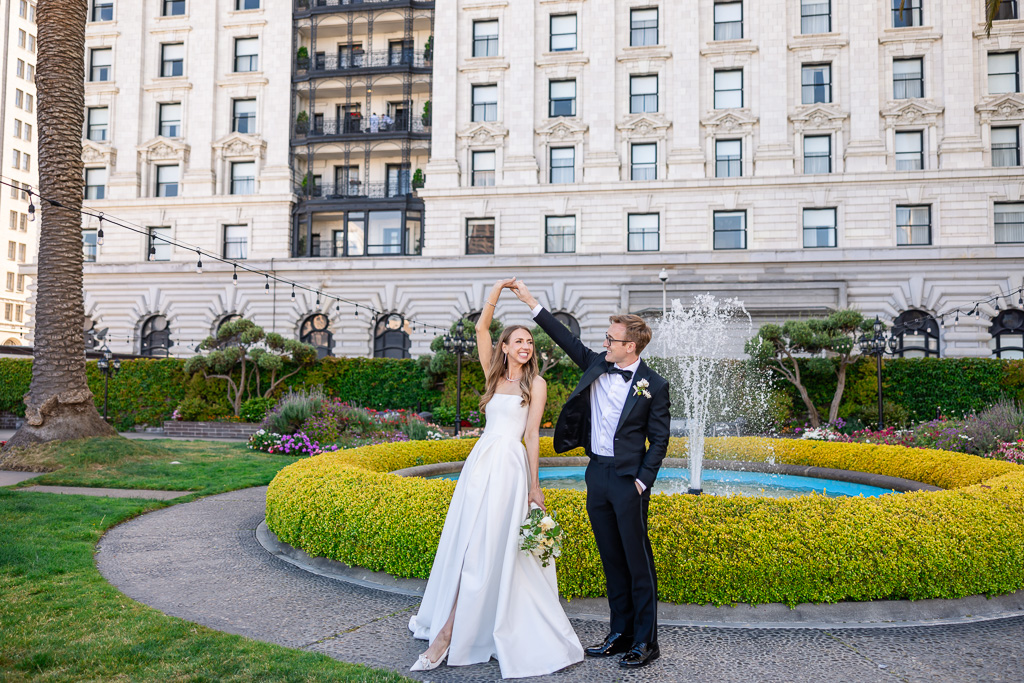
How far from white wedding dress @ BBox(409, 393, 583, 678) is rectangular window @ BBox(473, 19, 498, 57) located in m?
33.1

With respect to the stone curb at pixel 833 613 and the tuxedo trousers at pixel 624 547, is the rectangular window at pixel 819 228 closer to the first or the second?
the stone curb at pixel 833 613

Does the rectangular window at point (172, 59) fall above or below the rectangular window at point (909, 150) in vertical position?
above

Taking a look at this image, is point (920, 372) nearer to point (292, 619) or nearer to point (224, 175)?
point (292, 619)

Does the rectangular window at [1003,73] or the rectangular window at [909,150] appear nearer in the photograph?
the rectangular window at [1003,73]

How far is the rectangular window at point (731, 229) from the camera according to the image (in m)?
30.9

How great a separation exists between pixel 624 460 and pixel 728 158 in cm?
3004

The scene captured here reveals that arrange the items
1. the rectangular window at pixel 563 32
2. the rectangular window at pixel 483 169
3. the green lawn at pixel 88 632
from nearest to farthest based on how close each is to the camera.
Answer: the green lawn at pixel 88 632 < the rectangular window at pixel 563 32 < the rectangular window at pixel 483 169

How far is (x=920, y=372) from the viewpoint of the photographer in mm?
22078

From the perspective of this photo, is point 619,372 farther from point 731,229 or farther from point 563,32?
point 563,32

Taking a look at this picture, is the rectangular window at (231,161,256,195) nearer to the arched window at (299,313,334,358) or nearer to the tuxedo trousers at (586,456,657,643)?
the arched window at (299,313,334,358)

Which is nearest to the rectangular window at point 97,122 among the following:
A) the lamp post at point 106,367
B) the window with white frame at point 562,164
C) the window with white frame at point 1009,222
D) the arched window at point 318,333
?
the arched window at point 318,333

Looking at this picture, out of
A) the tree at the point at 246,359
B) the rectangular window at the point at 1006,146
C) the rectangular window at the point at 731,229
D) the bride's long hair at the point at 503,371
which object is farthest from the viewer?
the rectangular window at the point at 731,229

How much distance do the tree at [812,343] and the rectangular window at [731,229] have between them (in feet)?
30.4

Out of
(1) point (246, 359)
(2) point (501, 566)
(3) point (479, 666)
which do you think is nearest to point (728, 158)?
(1) point (246, 359)
